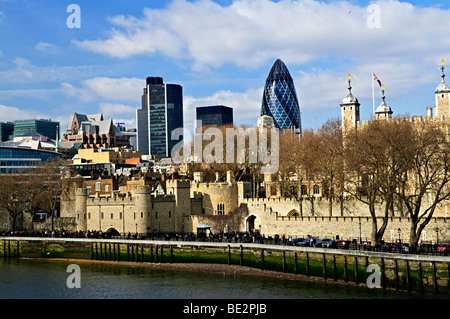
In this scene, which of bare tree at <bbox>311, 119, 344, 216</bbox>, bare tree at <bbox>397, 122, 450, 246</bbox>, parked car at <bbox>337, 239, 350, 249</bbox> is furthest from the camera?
bare tree at <bbox>311, 119, 344, 216</bbox>

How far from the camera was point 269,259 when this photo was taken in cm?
5541

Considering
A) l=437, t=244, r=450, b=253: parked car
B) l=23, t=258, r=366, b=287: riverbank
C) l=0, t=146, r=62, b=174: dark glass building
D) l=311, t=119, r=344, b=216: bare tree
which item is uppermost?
l=0, t=146, r=62, b=174: dark glass building

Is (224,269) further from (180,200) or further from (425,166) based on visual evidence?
(425,166)

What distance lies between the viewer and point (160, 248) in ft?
205

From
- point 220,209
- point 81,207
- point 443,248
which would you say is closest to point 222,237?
point 220,209
